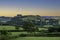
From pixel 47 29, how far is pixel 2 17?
863mm

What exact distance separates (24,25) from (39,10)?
40 centimetres

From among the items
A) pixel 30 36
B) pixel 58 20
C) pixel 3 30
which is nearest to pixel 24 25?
pixel 30 36

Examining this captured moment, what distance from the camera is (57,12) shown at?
8.61 feet

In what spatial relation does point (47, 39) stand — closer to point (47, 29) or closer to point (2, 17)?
point (47, 29)

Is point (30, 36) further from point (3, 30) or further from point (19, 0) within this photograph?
point (19, 0)

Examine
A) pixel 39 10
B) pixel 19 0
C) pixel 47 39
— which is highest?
pixel 19 0

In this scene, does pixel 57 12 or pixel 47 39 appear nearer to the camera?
pixel 47 39

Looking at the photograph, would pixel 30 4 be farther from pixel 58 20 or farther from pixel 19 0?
pixel 58 20

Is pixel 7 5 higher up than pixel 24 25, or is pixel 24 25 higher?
pixel 7 5

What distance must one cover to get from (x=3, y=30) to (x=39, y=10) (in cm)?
76

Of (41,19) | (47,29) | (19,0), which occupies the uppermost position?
(19,0)

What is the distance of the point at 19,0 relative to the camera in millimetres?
2611

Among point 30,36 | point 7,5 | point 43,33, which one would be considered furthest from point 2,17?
point 43,33

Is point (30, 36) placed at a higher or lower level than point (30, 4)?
lower
